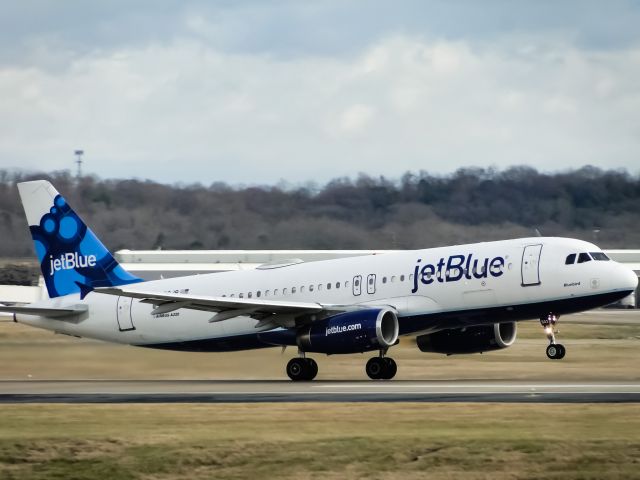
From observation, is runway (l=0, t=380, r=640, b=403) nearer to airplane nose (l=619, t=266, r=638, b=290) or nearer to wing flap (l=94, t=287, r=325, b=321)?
wing flap (l=94, t=287, r=325, b=321)

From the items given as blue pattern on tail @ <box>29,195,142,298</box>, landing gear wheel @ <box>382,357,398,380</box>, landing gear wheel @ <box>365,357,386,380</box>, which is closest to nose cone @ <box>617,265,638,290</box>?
landing gear wheel @ <box>382,357,398,380</box>

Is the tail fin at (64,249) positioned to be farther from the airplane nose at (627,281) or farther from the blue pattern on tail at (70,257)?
the airplane nose at (627,281)

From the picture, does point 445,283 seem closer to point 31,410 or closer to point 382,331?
point 382,331

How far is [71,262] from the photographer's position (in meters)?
36.8

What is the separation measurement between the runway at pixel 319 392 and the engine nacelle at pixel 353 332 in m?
0.93

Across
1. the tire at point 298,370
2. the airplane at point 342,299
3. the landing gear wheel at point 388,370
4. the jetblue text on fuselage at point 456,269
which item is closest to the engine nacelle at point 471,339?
the airplane at point 342,299

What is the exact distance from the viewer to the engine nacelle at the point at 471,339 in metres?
33.8

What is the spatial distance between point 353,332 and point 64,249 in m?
10.7

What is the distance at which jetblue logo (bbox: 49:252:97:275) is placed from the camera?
120 ft

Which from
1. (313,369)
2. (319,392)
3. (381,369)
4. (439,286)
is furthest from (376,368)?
(319,392)

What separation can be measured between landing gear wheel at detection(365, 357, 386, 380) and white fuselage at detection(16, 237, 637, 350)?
1087mm

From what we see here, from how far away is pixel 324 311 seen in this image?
32094mm

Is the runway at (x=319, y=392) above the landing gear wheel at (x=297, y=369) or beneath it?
beneath

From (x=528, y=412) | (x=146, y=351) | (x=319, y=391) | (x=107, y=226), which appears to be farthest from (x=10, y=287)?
(x=528, y=412)
